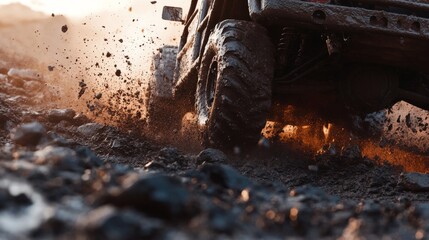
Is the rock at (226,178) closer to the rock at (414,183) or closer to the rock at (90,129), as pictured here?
the rock at (414,183)

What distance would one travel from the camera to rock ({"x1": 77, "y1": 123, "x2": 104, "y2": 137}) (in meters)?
5.93

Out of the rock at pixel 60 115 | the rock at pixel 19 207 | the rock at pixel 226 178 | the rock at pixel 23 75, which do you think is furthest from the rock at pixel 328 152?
the rock at pixel 23 75

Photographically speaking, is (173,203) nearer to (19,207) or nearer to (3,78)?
(19,207)

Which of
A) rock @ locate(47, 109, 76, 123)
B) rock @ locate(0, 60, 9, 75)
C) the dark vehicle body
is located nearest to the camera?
the dark vehicle body

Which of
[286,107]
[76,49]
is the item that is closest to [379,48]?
[286,107]

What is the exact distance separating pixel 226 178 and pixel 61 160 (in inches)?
24.3

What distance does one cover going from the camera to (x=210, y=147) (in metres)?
4.68

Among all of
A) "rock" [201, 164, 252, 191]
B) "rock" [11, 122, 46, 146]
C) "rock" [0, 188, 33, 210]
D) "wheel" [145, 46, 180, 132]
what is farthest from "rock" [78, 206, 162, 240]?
"wheel" [145, 46, 180, 132]

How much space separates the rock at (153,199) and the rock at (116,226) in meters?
0.07

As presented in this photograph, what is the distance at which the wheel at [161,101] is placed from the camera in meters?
7.49

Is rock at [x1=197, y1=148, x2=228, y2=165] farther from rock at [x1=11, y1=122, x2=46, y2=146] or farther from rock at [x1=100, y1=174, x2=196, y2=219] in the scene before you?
rock at [x1=100, y1=174, x2=196, y2=219]

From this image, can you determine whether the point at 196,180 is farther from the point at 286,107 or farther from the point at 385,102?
the point at 286,107

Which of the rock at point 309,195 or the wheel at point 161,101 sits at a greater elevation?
the rock at point 309,195

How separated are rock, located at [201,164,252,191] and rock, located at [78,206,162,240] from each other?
2.82 feet
